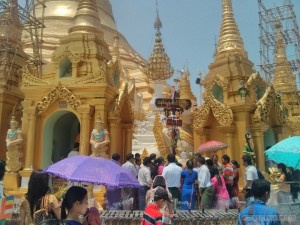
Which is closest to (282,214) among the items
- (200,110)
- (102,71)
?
(102,71)

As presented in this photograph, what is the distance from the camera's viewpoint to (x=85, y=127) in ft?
37.3

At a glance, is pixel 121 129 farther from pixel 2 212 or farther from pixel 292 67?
pixel 292 67

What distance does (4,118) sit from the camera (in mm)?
13945

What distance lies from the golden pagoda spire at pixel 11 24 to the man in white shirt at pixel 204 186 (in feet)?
37.2

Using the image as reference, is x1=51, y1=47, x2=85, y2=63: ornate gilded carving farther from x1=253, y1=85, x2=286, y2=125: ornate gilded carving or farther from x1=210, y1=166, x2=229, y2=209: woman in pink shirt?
x1=253, y1=85, x2=286, y2=125: ornate gilded carving

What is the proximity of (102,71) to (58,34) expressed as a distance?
57.8ft

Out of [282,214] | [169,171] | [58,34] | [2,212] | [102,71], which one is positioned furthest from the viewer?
[58,34]

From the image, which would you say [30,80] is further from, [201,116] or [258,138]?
[258,138]

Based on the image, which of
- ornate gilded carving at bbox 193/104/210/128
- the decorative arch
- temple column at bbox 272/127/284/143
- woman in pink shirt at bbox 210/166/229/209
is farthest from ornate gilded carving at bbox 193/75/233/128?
woman in pink shirt at bbox 210/166/229/209

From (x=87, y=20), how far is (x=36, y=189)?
11118 millimetres

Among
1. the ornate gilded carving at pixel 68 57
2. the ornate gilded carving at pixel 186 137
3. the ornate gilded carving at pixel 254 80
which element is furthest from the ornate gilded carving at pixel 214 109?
the ornate gilded carving at pixel 68 57

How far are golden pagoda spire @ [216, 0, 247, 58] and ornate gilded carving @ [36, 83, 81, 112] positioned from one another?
317 inches

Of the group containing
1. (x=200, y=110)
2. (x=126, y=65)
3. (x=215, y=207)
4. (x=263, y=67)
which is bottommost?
(x=215, y=207)

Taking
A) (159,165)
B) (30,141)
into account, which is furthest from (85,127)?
(159,165)
